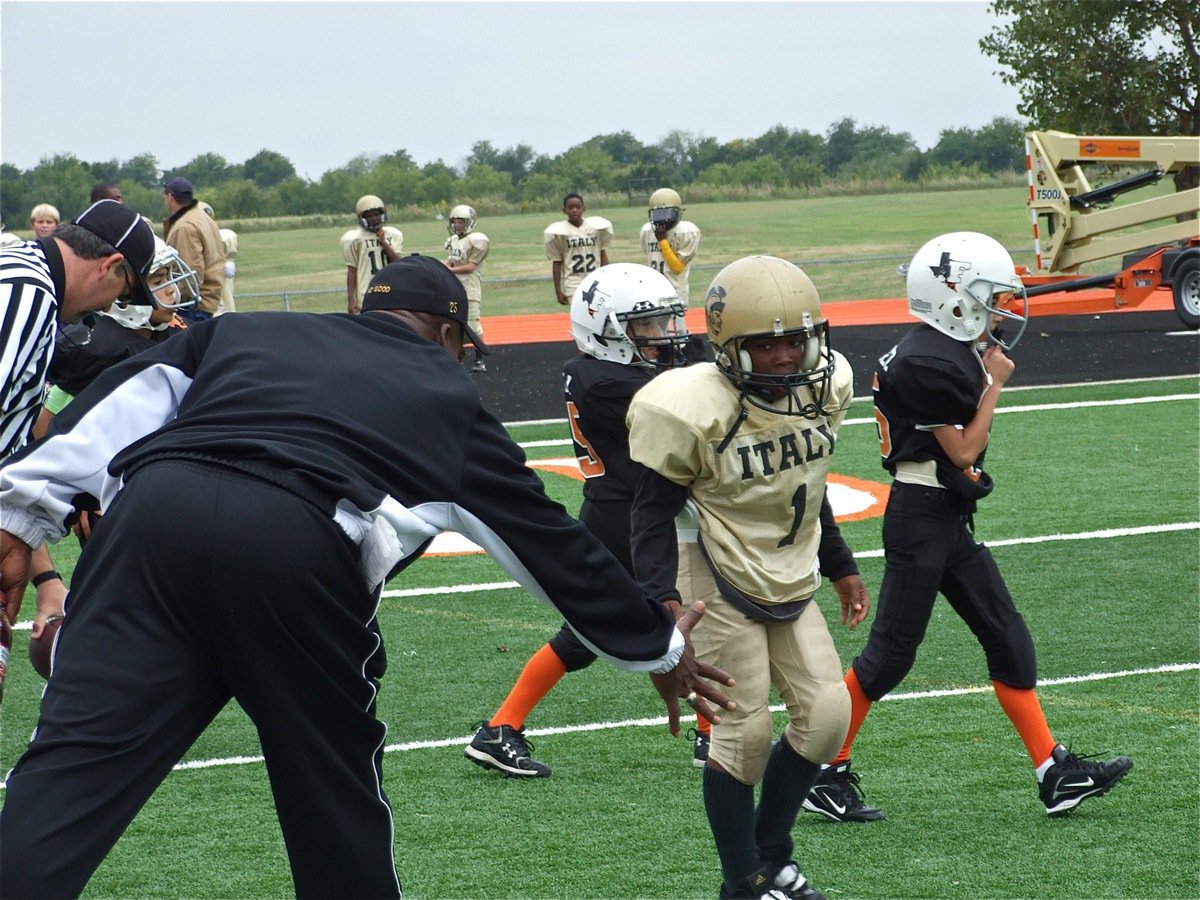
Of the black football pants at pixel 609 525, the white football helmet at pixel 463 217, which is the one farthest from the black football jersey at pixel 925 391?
the white football helmet at pixel 463 217

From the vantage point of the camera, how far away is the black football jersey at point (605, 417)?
5.34m

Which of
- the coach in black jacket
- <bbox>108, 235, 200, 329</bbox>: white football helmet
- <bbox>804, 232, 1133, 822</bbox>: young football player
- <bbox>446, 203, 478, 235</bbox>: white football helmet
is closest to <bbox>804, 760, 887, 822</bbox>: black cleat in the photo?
<bbox>804, 232, 1133, 822</bbox>: young football player

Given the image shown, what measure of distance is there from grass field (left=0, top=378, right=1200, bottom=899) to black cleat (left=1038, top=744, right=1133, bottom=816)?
0.07 meters

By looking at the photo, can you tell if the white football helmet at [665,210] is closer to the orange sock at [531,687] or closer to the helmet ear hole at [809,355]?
the orange sock at [531,687]

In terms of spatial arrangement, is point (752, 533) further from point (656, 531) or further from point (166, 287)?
point (166, 287)

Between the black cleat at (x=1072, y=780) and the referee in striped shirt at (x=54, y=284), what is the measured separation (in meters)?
3.13

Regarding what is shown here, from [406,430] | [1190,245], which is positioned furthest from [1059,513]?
[1190,245]

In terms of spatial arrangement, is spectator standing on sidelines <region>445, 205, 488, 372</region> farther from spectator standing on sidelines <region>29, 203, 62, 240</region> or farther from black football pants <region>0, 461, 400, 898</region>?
black football pants <region>0, 461, 400, 898</region>

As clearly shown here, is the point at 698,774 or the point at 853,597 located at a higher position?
the point at 853,597

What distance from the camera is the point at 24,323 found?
421 centimetres

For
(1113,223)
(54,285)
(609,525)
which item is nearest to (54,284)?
(54,285)

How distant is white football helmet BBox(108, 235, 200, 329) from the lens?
6188 millimetres

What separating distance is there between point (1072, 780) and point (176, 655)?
310 centimetres

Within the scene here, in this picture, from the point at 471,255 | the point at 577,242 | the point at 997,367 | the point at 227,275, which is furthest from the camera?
the point at 471,255
